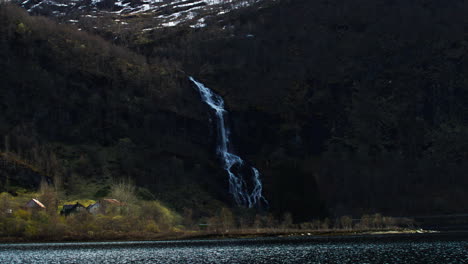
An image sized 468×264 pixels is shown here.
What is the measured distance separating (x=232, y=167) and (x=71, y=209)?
2087 inches

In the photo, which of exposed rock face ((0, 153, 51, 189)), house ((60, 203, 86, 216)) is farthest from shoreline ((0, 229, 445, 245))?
exposed rock face ((0, 153, 51, 189))

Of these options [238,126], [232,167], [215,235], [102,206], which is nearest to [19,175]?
[102,206]

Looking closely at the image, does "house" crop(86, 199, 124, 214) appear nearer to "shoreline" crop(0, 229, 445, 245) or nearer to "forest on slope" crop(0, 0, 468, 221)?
"shoreline" crop(0, 229, 445, 245)

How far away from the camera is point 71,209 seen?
108438 mm

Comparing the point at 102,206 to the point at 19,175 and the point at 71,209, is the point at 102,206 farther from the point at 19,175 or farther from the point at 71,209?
the point at 19,175

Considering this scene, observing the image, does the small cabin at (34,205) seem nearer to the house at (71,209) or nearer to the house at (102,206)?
the house at (71,209)

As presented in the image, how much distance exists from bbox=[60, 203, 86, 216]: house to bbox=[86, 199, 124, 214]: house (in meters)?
1.68

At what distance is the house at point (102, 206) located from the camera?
106 meters

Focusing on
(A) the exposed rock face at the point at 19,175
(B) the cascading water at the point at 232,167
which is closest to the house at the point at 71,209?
(A) the exposed rock face at the point at 19,175

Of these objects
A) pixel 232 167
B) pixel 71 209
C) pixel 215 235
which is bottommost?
pixel 215 235

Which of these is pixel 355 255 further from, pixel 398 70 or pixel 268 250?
pixel 398 70

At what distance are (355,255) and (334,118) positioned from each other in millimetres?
137740

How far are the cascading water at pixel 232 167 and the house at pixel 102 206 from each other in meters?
37.5

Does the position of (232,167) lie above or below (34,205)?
above
